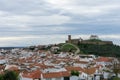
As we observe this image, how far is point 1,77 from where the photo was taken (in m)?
33.8

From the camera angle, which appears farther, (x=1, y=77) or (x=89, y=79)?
(x=89, y=79)

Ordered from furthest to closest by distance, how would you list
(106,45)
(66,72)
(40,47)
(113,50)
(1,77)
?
(40,47), (106,45), (113,50), (66,72), (1,77)

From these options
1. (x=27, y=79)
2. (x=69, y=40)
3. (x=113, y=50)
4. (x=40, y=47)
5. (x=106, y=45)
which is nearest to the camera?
(x=27, y=79)

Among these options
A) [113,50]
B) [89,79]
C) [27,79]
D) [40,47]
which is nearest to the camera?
[27,79]

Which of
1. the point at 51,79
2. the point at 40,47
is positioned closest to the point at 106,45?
the point at 40,47

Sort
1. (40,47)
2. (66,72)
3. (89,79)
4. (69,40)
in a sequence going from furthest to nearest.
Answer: (40,47), (69,40), (89,79), (66,72)

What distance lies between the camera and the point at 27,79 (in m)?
42.0

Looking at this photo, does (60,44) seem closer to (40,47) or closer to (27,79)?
(40,47)

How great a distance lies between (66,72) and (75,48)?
79980 millimetres

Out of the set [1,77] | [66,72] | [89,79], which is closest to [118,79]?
[89,79]

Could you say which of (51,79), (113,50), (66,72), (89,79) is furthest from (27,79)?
(113,50)

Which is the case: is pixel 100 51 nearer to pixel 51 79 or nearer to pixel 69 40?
pixel 69 40

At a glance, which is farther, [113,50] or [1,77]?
[113,50]

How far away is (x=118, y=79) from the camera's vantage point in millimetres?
48062
